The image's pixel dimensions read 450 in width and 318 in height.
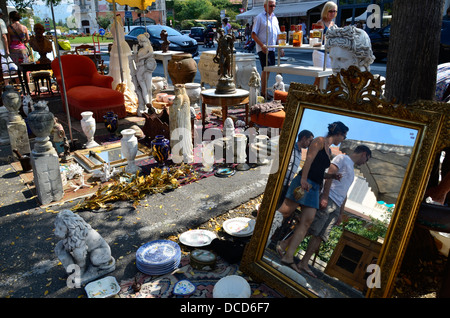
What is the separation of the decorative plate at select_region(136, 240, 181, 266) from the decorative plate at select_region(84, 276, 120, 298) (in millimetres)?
296

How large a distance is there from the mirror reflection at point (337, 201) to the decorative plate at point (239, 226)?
826 mm

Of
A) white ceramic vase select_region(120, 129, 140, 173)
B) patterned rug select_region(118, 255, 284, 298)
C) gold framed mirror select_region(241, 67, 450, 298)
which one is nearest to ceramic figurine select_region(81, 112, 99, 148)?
white ceramic vase select_region(120, 129, 140, 173)

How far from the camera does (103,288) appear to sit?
2.83 m

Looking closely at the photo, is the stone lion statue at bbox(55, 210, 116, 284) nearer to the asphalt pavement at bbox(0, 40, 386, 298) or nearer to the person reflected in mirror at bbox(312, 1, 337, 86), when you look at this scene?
the asphalt pavement at bbox(0, 40, 386, 298)

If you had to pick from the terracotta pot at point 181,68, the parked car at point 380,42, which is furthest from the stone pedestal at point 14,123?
the parked car at point 380,42

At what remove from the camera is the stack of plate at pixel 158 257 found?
120 inches

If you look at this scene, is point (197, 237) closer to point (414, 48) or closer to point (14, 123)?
point (414, 48)

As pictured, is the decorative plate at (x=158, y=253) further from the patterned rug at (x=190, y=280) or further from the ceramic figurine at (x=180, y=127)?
the ceramic figurine at (x=180, y=127)

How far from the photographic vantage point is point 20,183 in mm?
4855

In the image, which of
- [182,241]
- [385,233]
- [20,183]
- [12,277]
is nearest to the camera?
[385,233]

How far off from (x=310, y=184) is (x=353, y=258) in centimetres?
61

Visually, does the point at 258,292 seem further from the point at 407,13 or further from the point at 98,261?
the point at 407,13

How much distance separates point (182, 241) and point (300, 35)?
6.18 m

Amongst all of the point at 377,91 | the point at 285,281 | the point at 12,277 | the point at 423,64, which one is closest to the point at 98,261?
the point at 12,277
